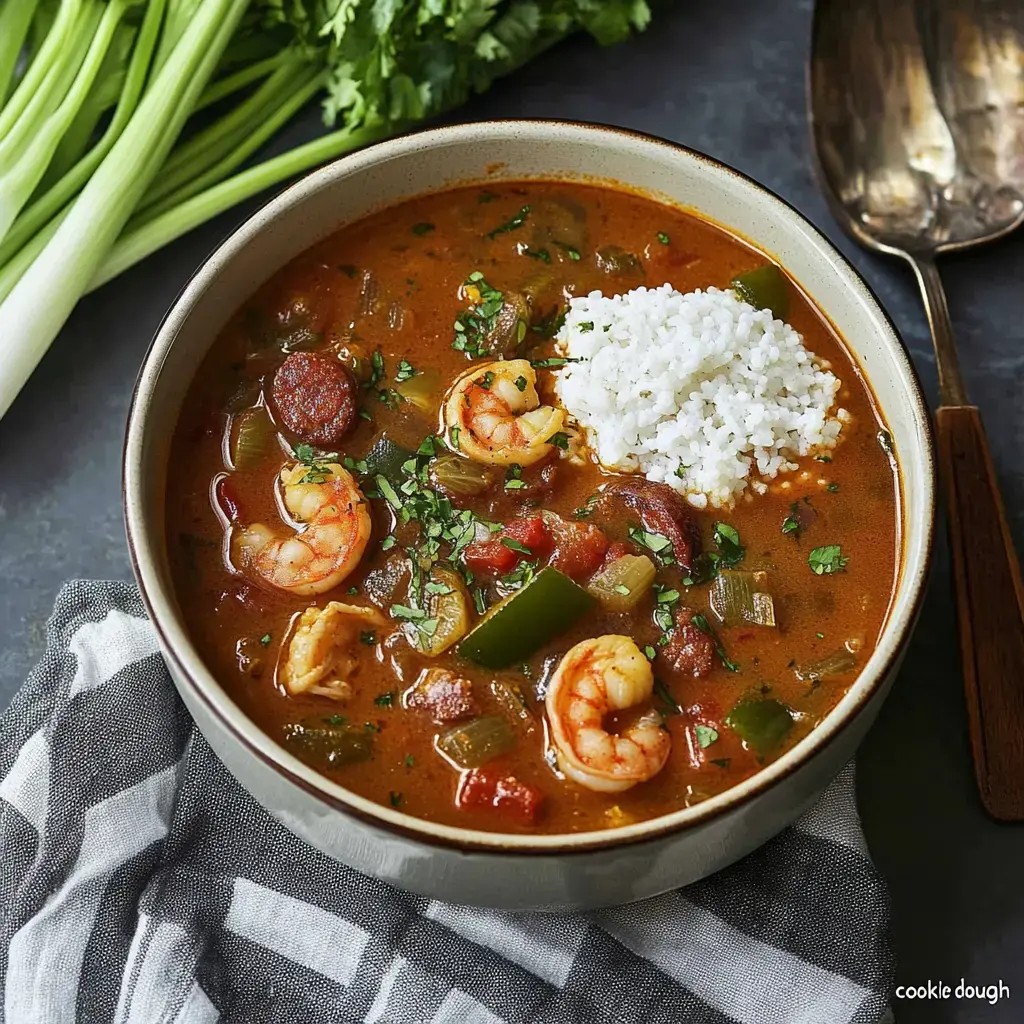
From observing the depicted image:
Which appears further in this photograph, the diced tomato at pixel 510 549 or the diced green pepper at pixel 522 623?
the diced tomato at pixel 510 549

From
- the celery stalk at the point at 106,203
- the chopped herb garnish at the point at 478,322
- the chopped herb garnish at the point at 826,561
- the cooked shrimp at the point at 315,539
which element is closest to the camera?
the cooked shrimp at the point at 315,539

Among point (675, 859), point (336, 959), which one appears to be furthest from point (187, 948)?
point (675, 859)

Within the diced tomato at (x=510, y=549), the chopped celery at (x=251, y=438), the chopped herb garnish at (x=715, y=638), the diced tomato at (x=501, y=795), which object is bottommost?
the chopped herb garnish at (x=715, y=638)

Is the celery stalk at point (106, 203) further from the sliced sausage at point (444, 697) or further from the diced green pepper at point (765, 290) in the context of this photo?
the diced green pepper at point (765, 290)

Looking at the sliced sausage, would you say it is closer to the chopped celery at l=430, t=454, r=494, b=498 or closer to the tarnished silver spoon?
the chopped celery at l=430, t=454, r=494, b=498

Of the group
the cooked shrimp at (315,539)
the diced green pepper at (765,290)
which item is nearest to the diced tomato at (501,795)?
the cooked shrimp at (315,539)

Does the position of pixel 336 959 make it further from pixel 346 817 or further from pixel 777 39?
pixel 777 39

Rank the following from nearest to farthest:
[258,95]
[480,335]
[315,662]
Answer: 1. [315,662]
2. [480,335]
3. [258,95]

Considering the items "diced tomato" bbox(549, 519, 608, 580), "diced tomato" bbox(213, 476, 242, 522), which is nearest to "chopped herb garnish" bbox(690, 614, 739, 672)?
"diced tomato" bbox(549, 519, 608, 580)
